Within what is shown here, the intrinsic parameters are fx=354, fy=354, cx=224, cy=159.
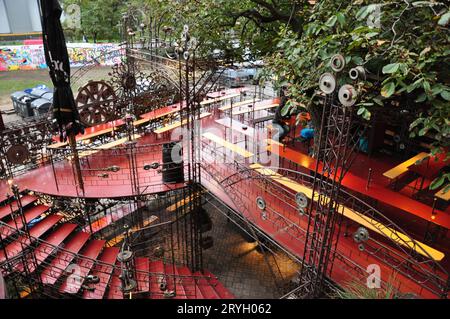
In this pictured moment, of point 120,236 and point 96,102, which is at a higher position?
point 96,102

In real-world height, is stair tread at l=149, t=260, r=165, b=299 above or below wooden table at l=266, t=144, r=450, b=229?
below

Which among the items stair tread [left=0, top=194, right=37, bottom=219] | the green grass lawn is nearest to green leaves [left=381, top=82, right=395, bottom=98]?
stair tread [left=0, top=194, right=37, bottom=219]

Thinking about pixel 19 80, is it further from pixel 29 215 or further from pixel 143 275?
pixel 143 275

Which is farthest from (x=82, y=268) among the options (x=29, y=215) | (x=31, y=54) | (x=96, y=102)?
(x=31, y=54)

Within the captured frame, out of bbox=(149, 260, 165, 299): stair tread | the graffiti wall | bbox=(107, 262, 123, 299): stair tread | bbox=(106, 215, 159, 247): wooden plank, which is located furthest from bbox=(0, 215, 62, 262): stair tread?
the graffiti wall

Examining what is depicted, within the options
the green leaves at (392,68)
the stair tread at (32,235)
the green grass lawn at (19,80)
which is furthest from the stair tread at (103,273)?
the green grass lawn at (19,80)

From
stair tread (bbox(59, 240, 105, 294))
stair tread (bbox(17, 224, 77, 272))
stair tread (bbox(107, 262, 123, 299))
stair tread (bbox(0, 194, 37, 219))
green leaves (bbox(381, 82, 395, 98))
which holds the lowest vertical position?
stair tread (bbox(107, 262, 123, 299))

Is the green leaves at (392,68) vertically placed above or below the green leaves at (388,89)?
above

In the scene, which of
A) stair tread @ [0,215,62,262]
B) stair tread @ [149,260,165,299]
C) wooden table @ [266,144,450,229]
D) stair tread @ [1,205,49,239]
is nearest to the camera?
wooden table @ [266,144,450,229]

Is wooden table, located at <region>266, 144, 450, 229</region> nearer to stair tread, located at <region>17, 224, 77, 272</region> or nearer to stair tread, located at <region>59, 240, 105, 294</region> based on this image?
stair tread, located at <region>59, 240, 105, 294</region>

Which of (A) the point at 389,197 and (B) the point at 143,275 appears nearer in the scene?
(A) the point at 389,197

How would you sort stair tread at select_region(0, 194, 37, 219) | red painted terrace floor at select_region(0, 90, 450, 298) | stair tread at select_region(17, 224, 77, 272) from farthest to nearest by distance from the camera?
stair tread at select_region(0, 194, 37, 219) → stair tread at select_region(17, 224, 77, 272) → red painted terrace floor at select_region(0, 90, 450, 298)

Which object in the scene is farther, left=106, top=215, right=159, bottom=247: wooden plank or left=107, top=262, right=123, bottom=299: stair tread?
left=106, top=215, right=159, bottom=247: wooden plank

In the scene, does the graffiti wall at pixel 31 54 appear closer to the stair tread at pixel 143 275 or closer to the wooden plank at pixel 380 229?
the stair tread at pixel 143 275
